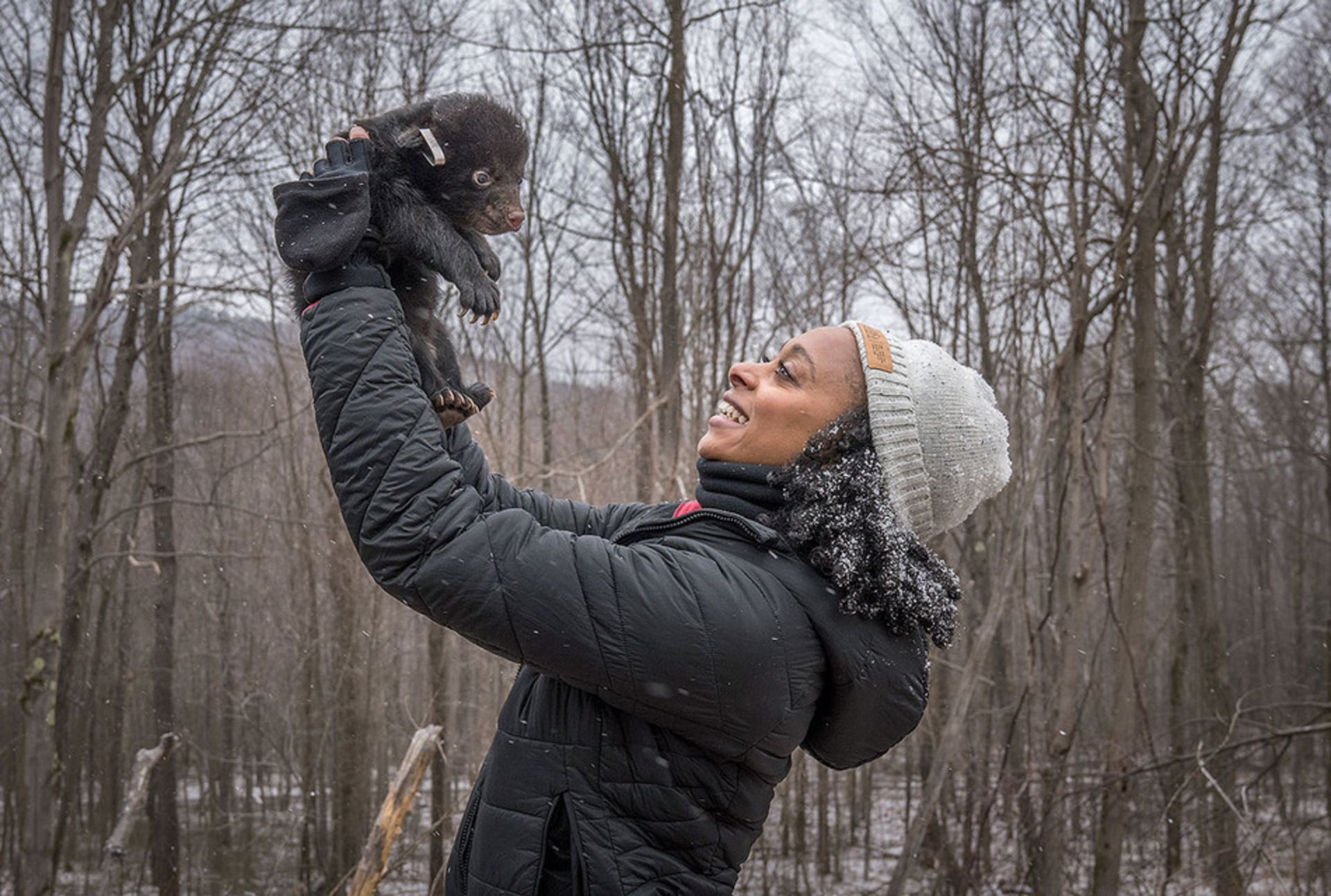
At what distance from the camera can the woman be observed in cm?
141

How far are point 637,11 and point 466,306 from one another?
6807mm

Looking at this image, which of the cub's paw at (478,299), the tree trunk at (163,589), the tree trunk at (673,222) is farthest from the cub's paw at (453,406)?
the tree trunk at (163,589)

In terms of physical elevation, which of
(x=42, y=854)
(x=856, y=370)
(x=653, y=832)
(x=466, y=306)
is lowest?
(x=42, y=854)

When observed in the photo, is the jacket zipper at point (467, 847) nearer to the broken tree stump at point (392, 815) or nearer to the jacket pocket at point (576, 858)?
the jacket pocket at point (576, 858)

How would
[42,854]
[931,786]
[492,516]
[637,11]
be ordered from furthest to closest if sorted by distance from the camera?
[637,11] < [42,854] < [931,786] < [492,516]

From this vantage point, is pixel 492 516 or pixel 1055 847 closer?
pixel 492 516

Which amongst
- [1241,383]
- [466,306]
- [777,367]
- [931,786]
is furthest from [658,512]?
[1241,383]

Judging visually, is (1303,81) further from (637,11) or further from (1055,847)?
(1055,847)

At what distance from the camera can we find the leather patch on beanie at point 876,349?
174 centimetres

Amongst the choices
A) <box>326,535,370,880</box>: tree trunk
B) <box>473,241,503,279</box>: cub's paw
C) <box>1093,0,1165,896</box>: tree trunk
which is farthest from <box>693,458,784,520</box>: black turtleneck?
<box>326,535,370,880</box>: tree trunk

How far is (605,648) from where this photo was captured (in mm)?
1426

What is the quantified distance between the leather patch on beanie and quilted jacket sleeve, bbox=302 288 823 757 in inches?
18.4

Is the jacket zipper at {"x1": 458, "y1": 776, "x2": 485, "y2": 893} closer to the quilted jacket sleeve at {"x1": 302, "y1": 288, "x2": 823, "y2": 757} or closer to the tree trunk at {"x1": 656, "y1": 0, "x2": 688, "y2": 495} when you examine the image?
the quilted jacket sleeve at {"x1": 302, "y1": 288, "x2": 823, "y2": 757}

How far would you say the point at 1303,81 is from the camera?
483 inches
